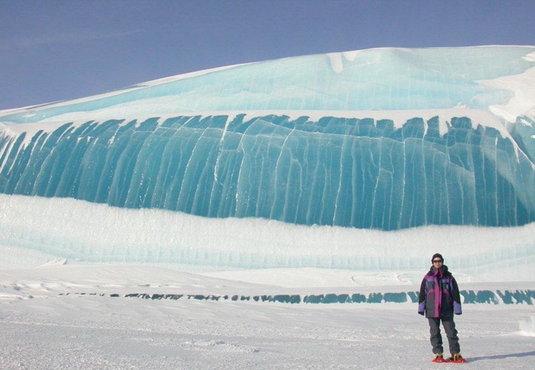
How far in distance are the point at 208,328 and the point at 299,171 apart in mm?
12330

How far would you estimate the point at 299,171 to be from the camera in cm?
2130

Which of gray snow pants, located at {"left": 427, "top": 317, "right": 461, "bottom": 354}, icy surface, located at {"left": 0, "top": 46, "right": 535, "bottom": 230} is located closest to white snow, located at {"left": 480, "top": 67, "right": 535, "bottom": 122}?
icy surface, located at {"left": 0, "top": 46, "right": 535, "bottom": 230}

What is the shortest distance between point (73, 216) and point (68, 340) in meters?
14.8

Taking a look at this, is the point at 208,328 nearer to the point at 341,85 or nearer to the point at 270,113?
A: the point at 270,113

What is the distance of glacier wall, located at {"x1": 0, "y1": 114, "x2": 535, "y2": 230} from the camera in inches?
806

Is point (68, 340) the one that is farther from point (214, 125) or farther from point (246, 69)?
point (246, 69)

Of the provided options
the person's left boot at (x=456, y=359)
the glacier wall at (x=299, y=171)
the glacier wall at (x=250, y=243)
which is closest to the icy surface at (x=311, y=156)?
the glacier wall at (x=299, y=171)

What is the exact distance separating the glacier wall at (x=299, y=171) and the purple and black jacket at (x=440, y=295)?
1283 cm

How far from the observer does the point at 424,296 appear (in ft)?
24.3

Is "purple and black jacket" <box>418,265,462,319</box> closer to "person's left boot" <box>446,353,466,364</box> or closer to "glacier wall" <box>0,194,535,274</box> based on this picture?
"person's left boot" <box>446,353,466,364</box>

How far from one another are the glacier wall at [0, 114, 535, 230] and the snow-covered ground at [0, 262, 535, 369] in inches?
141

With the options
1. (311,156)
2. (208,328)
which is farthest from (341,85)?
(208,328)

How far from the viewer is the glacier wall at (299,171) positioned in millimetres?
20484

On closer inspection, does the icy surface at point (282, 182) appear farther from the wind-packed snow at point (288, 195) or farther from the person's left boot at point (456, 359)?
the person's left boot at point (456, 359)
